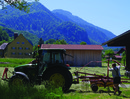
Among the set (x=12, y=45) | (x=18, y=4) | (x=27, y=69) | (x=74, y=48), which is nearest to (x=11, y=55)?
(x=12, y=45)

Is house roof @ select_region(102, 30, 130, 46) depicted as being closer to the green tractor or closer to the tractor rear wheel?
the green tractor

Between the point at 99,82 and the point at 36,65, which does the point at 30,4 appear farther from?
the point at 99,82

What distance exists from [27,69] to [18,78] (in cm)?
103

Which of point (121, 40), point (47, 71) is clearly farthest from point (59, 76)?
point (121, 40)

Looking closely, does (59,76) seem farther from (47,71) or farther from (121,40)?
(121,40)

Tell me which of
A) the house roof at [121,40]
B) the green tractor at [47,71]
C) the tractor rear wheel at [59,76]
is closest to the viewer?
the green tractor at [47,71]

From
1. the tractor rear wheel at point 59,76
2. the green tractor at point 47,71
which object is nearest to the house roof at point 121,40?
the green tractor at point 47,71

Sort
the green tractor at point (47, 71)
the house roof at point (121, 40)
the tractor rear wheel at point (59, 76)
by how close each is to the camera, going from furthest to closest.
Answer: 1. the house roof at point (121, 40)
2. the tractor rear wheel at point (59, 76)
3. the green tractor at point (47, 71)

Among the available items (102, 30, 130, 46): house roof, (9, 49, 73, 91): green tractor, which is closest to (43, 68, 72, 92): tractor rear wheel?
(9, 49, 73, 91): green tractor

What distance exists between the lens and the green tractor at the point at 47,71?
24.9 ft

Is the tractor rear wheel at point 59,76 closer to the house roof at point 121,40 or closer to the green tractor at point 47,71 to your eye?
the green tractor at point 47,71

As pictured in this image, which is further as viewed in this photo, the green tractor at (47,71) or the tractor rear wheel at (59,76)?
the tractor rear wheel at (59,76)

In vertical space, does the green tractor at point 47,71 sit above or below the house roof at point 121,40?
below

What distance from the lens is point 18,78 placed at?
7352 millimetres
